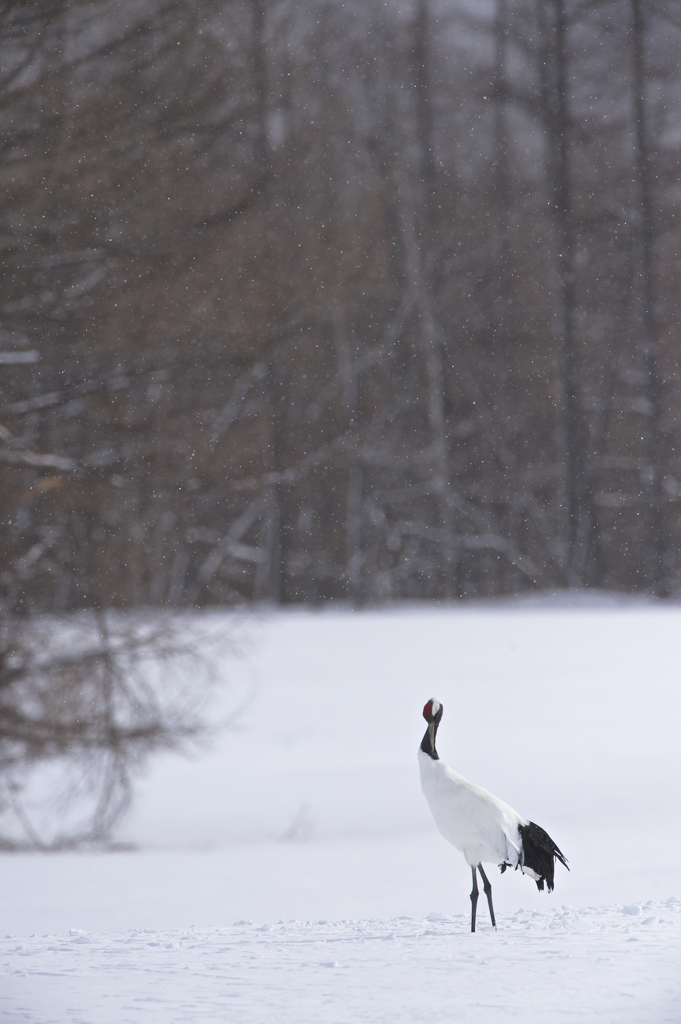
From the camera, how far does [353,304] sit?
50.4 ft

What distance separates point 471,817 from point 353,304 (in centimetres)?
1245

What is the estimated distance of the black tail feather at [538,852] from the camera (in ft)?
11.3

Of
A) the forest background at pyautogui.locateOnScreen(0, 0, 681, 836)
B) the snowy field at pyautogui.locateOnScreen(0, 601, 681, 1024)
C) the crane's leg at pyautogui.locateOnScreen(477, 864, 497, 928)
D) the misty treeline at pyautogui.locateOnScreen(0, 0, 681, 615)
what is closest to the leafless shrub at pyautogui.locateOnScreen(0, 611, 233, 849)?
the forest background at pyautogui.locateOnScreen(0, 0, 681, 836)

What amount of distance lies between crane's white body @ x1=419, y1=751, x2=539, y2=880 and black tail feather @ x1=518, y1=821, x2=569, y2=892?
2.0 inches

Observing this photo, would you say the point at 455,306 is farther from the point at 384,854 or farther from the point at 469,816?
the point at 469,816

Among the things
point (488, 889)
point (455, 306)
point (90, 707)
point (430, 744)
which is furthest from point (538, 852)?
point (455, 306)

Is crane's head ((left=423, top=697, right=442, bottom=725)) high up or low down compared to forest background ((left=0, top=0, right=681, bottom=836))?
down

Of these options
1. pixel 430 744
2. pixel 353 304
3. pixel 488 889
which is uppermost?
pixel 353 304

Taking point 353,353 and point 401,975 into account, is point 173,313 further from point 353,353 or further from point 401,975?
point 401,975

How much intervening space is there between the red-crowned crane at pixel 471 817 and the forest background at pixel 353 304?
6.06 m

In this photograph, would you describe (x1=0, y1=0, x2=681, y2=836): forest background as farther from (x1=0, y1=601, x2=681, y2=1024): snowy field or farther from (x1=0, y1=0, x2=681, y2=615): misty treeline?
(x1=0, y1=601, x2=681, y2=1024): snowy field

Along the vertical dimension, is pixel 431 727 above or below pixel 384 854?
above

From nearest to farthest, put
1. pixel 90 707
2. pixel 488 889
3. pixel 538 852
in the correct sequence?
pixel 538 852 < pixel 488 889 < pixel 90 707

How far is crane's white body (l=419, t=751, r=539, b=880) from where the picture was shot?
10.9 ft
